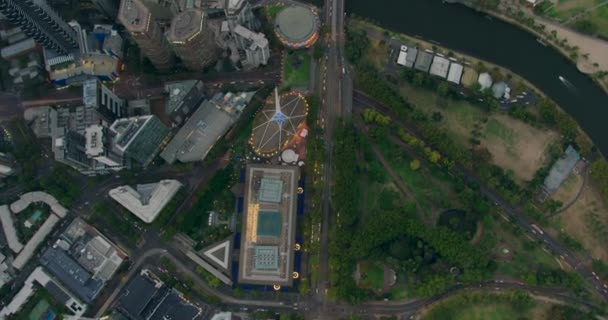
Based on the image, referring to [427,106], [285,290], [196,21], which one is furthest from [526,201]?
[196,21]

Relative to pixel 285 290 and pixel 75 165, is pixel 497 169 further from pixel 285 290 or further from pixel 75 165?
pixel 75 165

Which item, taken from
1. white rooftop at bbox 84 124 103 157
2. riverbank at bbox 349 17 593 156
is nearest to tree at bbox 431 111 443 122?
riverbank at bbox 349 17 593 156

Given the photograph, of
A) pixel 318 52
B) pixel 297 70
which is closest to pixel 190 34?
pixel 297 70

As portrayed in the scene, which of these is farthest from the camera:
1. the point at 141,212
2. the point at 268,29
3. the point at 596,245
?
the point at 268,29

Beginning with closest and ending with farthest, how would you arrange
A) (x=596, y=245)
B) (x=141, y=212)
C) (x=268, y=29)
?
1. (x=596, y=245)
2. (x=141, y=212)
3. (x=268, y=29)

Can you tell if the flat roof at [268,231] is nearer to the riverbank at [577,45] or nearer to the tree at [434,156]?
the tree at [434,156]

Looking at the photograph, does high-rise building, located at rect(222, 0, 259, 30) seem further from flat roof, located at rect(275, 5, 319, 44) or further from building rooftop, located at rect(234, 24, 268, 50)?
flat roof, located at rect(275, 5, 319, 44)

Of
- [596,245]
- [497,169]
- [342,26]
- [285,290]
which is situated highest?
[342,26]

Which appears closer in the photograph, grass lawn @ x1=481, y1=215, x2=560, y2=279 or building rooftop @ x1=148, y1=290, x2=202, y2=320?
grass lawn @ x1=481, y1=215, x2=560, y2=279
